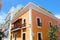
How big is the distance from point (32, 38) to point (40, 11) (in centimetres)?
510

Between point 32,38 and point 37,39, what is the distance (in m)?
1.17

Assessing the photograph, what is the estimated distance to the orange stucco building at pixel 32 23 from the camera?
18844mm

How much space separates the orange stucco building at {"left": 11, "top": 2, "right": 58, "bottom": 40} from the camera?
61.8 feet

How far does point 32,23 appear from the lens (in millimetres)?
18781

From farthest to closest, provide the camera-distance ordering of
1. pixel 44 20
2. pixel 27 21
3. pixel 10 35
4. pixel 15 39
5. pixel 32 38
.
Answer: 1. pixel 10 35
2. pixel 15 39
3. pixel 44 20
4. pixel 27 21
5. pixel 32 38

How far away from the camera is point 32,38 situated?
18391 mm

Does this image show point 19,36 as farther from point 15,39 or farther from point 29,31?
point 29,31

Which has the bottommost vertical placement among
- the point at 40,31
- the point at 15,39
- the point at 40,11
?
the point at 15,39

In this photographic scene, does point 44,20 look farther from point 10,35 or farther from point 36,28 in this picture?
point 10,35

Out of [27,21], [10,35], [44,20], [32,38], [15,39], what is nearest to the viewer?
[32,38]

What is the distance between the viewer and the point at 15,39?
23000 mm

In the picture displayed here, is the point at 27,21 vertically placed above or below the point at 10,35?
above

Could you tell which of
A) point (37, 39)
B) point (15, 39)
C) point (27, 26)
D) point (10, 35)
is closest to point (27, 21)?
point (27, 26)

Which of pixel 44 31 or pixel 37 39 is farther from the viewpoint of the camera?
A: pixel 44 31
